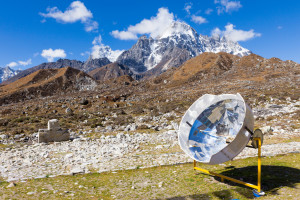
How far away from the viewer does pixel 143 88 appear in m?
78.9

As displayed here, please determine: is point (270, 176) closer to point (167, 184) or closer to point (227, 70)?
point (167, 184)

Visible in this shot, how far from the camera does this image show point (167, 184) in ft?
27.4

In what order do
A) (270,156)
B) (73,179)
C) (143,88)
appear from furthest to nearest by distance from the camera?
(143,88) → (270,156) → (73,179)

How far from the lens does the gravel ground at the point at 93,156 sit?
34.3 ft

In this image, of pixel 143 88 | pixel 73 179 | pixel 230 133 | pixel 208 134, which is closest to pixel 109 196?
pixel 73 179

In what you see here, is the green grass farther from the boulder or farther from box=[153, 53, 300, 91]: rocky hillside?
box=[153, 53, 300, 91]: rocky hillside

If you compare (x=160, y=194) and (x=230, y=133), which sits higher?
(x=230, y=133)

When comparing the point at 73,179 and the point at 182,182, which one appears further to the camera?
the point at 73,179

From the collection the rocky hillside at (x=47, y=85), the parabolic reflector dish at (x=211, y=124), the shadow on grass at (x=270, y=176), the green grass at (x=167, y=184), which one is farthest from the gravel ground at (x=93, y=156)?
the rocky hillside at (x=47, y=85)

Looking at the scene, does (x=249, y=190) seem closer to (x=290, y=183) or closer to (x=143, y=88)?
(x=290, y=183)

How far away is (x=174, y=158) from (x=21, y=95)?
8129 centimetres

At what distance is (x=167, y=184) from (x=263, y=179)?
378 cm

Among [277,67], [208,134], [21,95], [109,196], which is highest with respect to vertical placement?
[277,67]

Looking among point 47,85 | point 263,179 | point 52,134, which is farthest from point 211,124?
point 47,85
